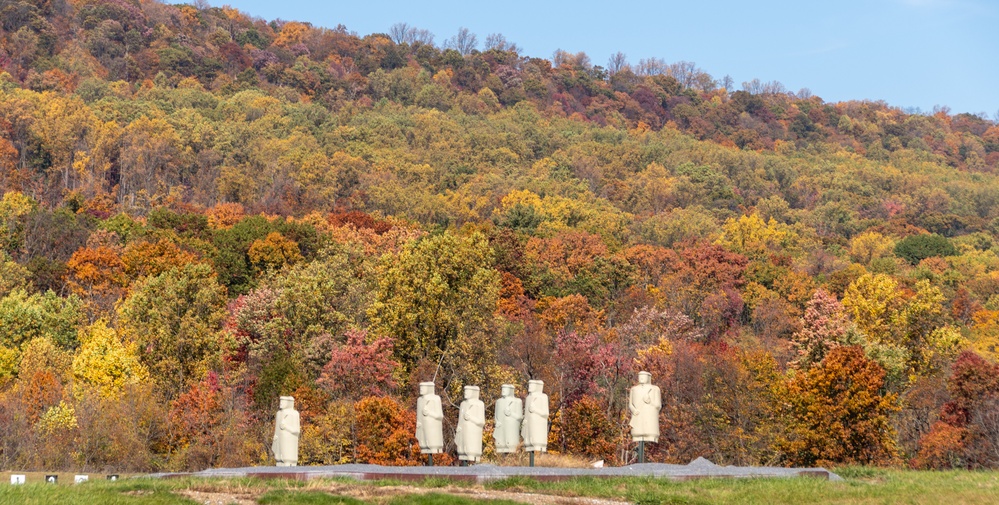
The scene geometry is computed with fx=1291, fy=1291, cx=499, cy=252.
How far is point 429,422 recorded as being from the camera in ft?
99.0

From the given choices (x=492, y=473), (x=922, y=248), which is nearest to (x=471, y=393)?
(x=492, y=473)

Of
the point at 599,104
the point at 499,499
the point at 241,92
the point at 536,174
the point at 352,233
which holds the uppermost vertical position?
the point at 599,104

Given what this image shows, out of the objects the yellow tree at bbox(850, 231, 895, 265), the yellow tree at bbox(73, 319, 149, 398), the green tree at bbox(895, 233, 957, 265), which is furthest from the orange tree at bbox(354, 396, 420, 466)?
the green tree at bbox(895, 233, 957, 265)

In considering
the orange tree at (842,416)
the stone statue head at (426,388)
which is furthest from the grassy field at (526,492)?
the orange tree at (842,416)

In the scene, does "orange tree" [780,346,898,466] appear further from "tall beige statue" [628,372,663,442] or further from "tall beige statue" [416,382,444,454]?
"tall beige statue" [416,382,444,454]

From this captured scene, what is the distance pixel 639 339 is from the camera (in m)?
59.3

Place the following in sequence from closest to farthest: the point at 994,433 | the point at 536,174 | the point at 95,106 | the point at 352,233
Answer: the point at 994,433 < the point at 352,233 < the point at 95,106 < the point at 536,174

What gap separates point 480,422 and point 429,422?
4.04ft

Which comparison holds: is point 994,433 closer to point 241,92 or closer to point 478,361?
point 478,361

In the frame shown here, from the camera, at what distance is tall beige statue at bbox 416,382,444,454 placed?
30109 millimetres

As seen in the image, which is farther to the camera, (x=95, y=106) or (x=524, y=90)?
(x=524, y=90)

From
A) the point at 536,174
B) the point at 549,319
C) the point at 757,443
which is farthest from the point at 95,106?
the point at 757,443

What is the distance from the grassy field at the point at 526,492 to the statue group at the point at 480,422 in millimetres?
5071

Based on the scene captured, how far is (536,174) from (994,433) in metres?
84.3
